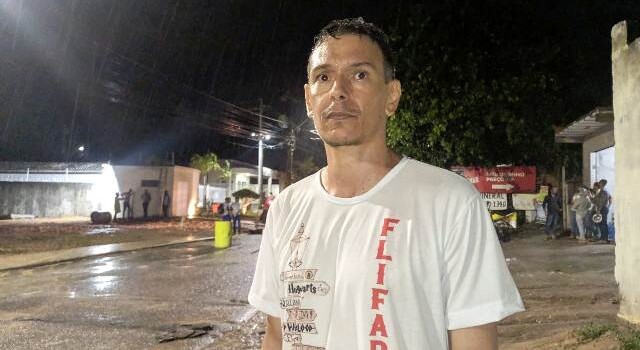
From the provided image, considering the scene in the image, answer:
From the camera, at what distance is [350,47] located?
5.79 feet

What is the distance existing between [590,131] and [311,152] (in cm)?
3775

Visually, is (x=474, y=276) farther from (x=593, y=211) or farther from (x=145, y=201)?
(x=145, y=201)

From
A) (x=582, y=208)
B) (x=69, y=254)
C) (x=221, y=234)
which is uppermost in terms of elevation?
(x=582, y=208)

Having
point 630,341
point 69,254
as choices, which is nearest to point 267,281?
point 630,341

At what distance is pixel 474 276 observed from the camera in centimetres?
146

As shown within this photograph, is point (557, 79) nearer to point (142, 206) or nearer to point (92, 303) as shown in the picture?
point (92, 303)

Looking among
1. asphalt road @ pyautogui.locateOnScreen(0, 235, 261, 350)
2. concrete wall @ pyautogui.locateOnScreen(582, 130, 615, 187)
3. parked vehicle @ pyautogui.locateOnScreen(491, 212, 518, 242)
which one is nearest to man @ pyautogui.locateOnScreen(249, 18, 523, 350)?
asphalt road @ pyautogui.locateOnScreen(0, 235, 261, 350)

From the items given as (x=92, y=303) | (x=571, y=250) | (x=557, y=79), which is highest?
(x=557, y=79)

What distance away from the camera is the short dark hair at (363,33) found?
178cm

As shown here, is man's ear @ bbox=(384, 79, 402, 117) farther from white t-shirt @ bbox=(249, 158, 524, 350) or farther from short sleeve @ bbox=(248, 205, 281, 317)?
short sleeve @ bbox=(248, 205, 281, 317)

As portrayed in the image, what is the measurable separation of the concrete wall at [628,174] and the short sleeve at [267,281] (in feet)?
15.3

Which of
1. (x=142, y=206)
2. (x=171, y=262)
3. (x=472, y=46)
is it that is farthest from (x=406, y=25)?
(x=142, y=206)

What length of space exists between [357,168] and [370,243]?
13.6 inches

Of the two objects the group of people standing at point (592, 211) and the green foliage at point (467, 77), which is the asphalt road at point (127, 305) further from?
the group of people standing at point (592, 211)
